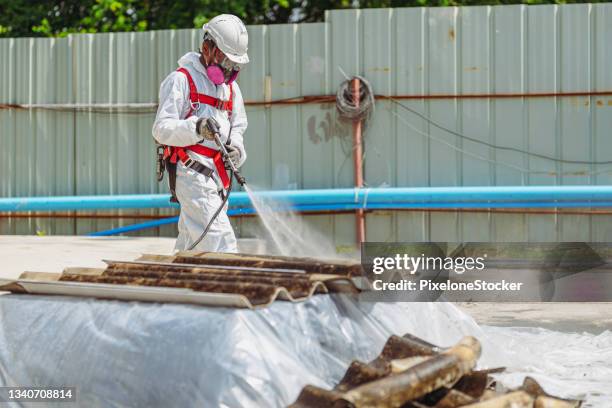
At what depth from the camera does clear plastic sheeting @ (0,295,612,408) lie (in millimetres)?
3803

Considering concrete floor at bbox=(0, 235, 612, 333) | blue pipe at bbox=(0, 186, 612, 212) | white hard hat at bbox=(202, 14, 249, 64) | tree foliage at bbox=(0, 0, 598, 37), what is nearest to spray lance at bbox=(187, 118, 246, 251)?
white hard hat at bbox=(202, 14, 249, 64)

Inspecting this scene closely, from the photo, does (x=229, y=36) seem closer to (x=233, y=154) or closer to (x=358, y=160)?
(x=233, y=154)

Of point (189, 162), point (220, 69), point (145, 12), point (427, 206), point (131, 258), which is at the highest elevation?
point (145, 12)

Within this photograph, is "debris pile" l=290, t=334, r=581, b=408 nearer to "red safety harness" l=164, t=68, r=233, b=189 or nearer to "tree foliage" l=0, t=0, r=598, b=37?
"red safety harness" l=164, t=68, r=233, b=189

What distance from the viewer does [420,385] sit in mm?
3764

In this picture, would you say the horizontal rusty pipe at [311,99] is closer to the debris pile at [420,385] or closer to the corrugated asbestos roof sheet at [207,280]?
the corrugated asbestos roof sheet at [207,280]

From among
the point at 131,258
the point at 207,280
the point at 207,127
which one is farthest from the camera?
the point at 131,258

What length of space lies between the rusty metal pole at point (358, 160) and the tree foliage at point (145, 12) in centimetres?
320

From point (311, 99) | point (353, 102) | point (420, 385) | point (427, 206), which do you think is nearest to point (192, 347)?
point (420, 385)

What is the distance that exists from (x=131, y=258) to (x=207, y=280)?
5.06 metres

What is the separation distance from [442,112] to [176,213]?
3.33 meters

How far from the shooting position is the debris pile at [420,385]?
3633mm

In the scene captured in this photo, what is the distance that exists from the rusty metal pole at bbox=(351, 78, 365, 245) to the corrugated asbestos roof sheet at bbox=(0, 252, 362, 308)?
5.68m

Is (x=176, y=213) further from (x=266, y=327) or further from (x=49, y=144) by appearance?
(x=266, y=327)
